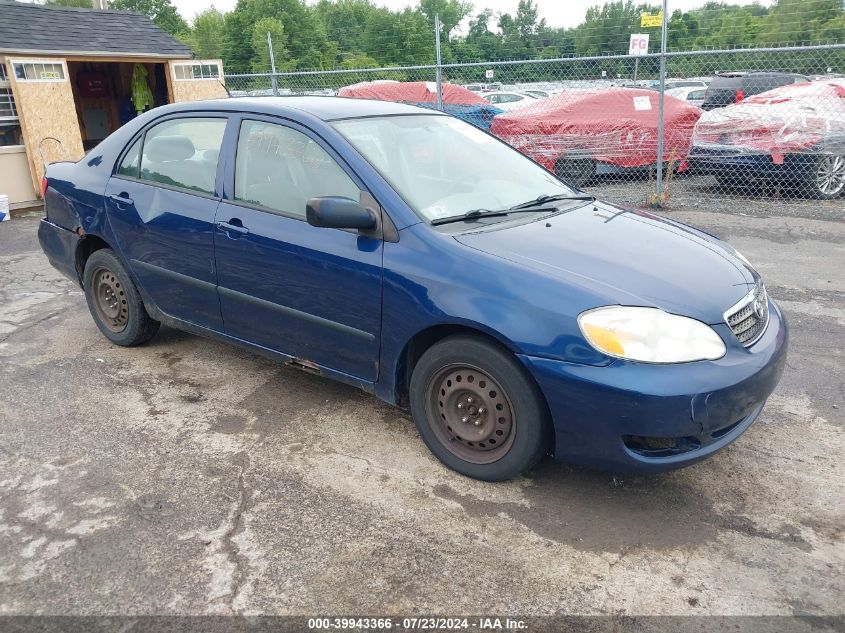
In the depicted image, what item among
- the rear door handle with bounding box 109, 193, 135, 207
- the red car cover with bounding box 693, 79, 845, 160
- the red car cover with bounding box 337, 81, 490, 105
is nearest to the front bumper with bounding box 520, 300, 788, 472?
the rear door handle with bounding box 109, 193, 135, 207

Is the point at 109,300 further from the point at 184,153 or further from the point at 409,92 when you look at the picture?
the point at 409,92

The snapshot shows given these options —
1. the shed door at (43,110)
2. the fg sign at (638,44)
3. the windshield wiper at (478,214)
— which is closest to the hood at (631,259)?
the windshield wiper at (478,214)

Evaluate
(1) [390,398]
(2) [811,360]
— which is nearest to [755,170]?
(2) [811,360]

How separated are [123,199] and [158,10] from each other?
7888 cm

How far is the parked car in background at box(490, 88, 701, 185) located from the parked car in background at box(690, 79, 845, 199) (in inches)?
22.5

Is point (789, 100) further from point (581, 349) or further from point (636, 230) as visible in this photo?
point (581, 349)

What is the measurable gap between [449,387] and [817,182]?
801 cm

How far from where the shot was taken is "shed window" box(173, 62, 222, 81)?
12477mm

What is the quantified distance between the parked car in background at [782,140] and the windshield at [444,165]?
6.15m

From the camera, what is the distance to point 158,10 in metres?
72.1

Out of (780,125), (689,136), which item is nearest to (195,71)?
(689,136)

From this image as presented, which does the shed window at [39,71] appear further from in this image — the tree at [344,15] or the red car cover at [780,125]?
the tree at [344,15]

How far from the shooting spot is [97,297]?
15.8 feet

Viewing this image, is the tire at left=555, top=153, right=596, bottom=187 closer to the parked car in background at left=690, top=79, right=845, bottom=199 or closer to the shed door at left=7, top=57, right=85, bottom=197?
the parked car in background at left=690, top=79, right=845, bottom=199
